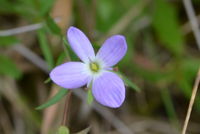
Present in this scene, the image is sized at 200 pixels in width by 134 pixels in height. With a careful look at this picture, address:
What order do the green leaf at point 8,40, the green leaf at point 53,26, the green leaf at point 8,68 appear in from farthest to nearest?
the green leaf at point 8,68 < the green leaf at point 8,40 < the green leaf at point 53,26

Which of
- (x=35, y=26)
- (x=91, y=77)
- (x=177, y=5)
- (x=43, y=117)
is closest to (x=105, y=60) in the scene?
(x=91, y=77)

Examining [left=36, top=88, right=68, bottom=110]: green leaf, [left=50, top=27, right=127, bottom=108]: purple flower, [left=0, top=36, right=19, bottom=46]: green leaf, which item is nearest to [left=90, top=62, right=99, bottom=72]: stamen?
[left=50, top=27, right=127, bottom=108]: purple flower

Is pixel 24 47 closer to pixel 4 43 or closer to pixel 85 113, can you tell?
pixel 4 43

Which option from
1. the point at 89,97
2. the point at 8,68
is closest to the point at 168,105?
the point at 8,68

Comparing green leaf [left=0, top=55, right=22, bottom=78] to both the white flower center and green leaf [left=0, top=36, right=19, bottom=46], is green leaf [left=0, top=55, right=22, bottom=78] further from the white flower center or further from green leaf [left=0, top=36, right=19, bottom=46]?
the white flower center

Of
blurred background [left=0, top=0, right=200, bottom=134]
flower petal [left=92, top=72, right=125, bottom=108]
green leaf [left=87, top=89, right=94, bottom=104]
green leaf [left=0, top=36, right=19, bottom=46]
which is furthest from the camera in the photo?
blurred background [left=0, top=0, right=200, bottom=134]

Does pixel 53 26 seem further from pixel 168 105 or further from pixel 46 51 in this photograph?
pixel 168 105

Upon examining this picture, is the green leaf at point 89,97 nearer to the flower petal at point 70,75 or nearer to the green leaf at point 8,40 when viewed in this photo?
the flower petal at point 70,75

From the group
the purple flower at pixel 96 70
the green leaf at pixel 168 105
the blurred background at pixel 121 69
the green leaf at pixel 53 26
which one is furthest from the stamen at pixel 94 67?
the green leaf at pixel 168 105
